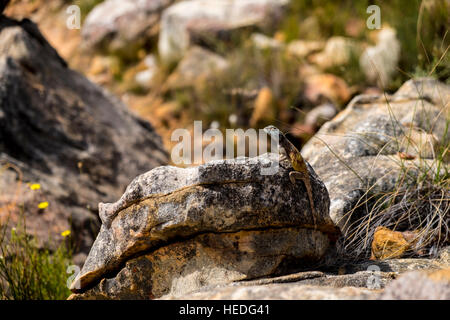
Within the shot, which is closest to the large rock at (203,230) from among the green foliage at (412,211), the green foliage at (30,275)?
the green foliage at (412,211)

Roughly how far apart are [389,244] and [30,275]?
A: 240 cm

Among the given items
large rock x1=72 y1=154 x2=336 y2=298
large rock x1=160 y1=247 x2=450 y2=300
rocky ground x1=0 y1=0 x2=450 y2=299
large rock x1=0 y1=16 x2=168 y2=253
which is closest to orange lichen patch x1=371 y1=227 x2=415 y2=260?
rocky ground x1=0 y1=0 x2=450 y2=299

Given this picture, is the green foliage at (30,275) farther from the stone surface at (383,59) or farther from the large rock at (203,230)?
the stone surface at (383,59)

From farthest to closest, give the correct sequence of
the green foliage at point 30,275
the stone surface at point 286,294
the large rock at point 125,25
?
the large rock at point 125,25 < the green foliage at point 30,275 < the stone surface at point 286,294

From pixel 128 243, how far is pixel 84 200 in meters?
2.23

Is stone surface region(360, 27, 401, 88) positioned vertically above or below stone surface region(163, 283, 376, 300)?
above

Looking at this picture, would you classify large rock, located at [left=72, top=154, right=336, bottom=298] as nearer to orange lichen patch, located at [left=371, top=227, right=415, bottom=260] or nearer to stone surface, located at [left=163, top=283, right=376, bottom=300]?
stone surface, located at [left=163, top=283, right=376, bottom=300]

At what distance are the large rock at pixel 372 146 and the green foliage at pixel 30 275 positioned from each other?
6.50 ft

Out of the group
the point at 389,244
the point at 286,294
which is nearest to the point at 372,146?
the point at 389,244

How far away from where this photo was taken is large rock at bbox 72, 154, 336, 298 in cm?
258

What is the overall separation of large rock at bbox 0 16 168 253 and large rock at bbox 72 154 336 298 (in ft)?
4.91

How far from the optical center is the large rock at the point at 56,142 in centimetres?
440

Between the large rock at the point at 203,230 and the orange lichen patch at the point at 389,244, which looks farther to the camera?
the orange lichen patch at the point at 389,244
